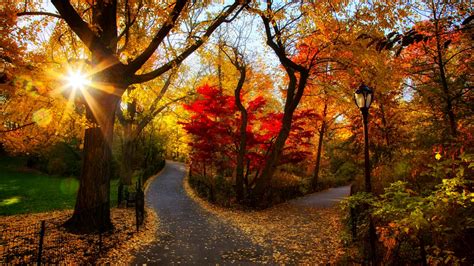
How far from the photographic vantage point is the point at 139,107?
2372 cm

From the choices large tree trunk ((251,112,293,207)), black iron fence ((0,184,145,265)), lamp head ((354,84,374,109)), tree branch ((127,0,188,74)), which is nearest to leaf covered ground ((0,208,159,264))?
black iron fence ((0,184,145,265))

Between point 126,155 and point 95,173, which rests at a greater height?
A: point 126,155

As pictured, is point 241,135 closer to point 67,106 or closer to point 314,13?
point 314,13

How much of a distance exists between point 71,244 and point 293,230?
6.72 metres

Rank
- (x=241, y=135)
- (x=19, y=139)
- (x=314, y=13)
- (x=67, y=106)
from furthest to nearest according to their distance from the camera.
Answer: (x=241, y=135), (x=19, y=139), (x=314, y=13), (x=67, y=106)

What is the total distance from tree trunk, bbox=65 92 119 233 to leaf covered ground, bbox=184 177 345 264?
466 cm

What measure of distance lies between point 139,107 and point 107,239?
53.7 ft

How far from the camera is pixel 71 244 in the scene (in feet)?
25.4

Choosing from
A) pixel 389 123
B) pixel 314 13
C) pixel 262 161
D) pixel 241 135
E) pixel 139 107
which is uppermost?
pixel 314 13

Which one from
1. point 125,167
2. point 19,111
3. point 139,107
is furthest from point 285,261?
point 139,107

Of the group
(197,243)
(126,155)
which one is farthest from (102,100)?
(126,155)

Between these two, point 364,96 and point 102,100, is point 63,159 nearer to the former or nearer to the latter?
point 102,100

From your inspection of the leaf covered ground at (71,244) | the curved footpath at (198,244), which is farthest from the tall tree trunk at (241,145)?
the leaf covered ground at (71,244)

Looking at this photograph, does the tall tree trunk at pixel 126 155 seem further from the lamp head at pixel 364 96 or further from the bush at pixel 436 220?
the bush at pixel 436 220
